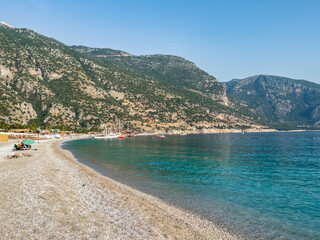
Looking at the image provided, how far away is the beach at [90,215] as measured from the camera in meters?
10.0

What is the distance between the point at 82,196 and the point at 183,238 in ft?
29.6

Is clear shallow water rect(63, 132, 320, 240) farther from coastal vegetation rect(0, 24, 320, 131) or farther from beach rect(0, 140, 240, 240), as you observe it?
coastal vegetation rect(0, 24, 320, 131)

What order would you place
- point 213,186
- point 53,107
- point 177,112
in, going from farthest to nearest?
point 177,112 → point 53,107 → point 213,186

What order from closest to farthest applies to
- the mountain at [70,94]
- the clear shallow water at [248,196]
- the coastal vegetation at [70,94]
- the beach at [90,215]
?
1. the beach at [90,215]
2. the clear shallow water at [248,196]
3. the coastal vegetation at [70,94]
4. the mountain at [70,94]

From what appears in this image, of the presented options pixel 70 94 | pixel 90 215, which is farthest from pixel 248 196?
pixel 70 94

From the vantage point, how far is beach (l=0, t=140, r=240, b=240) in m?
10.0

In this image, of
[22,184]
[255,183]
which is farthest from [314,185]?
[22,184]

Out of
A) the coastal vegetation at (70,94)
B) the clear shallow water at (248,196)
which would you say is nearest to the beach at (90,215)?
the clear shallow water at (248,196)

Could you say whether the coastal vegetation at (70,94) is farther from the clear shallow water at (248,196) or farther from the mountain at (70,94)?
the clear shallow water at (248,196)

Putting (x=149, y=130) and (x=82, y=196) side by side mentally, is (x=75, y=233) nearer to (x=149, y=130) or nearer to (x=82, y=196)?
(x=82, y=196)

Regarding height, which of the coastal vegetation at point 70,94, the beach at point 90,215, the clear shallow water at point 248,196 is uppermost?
the coastal vegetation at point 70,94

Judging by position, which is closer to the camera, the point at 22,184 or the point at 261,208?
the point at 261,208

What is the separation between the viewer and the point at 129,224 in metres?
11.3

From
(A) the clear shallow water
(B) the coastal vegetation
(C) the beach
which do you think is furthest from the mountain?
(A) the clear shallow water
